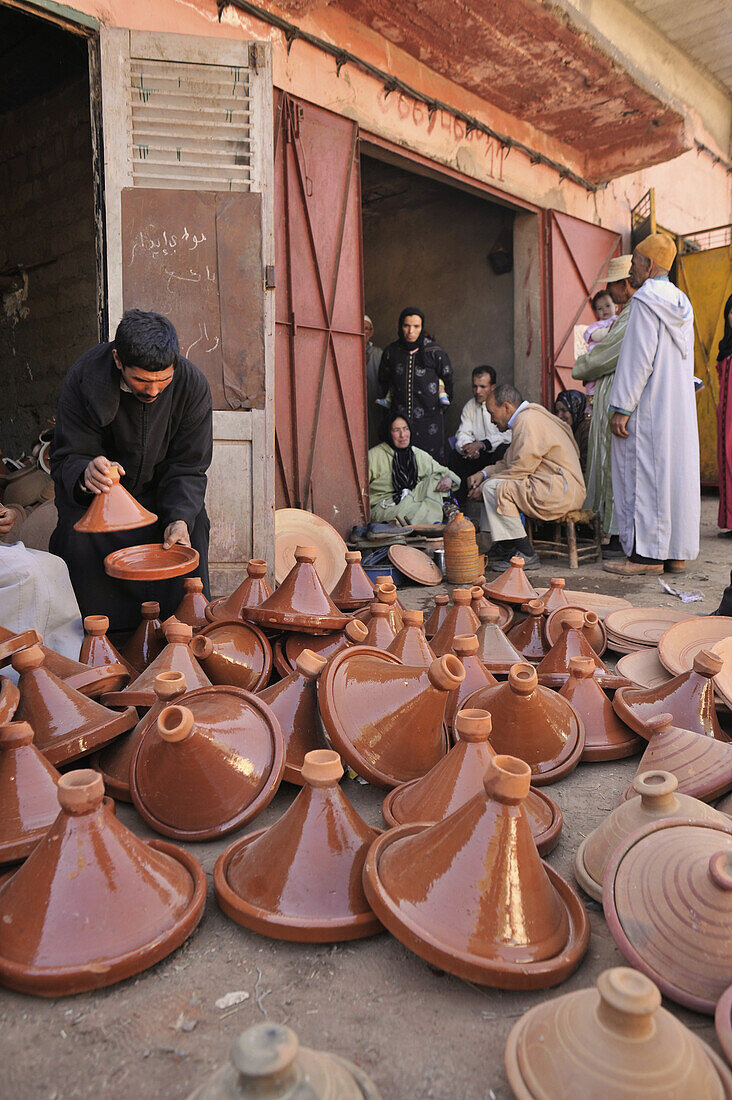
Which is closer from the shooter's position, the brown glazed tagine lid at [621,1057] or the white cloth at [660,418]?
the brown glazed tagine lid at [621,1057]

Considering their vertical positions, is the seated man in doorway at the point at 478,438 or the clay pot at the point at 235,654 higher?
the seated man in doorway at the point at 478,438

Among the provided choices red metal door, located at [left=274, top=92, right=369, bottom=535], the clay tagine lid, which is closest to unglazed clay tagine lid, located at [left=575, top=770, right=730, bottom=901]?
the clay tagine lid

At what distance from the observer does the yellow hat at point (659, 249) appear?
5.09 meters

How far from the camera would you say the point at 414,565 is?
4973 mm

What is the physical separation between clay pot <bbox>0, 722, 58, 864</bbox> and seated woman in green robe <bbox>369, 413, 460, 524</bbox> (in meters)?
4.87

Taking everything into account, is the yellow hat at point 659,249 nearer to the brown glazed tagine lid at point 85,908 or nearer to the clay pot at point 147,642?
the clay pot at point 147,642

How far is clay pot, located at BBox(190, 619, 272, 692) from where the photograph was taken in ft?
7.40

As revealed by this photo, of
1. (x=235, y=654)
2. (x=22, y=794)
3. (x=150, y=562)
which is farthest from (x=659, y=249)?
(x=22, y=794)

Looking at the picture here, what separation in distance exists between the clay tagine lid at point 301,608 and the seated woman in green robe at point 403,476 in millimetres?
3864

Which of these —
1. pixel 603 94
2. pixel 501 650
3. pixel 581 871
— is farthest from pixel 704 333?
pixel 581 871

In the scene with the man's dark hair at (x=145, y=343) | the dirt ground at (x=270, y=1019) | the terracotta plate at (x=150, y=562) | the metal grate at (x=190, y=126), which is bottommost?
the dirt ground at (x=270, y=1019)

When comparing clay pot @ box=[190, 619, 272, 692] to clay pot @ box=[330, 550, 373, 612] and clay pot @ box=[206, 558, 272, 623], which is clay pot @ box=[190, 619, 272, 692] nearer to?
clay pot @ box=[206, 558, 272, 623]

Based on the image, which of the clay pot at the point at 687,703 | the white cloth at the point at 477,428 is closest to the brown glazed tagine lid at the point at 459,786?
the clay pot at the point at 687,703

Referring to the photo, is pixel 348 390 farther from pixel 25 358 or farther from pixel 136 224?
pixel 25 358
